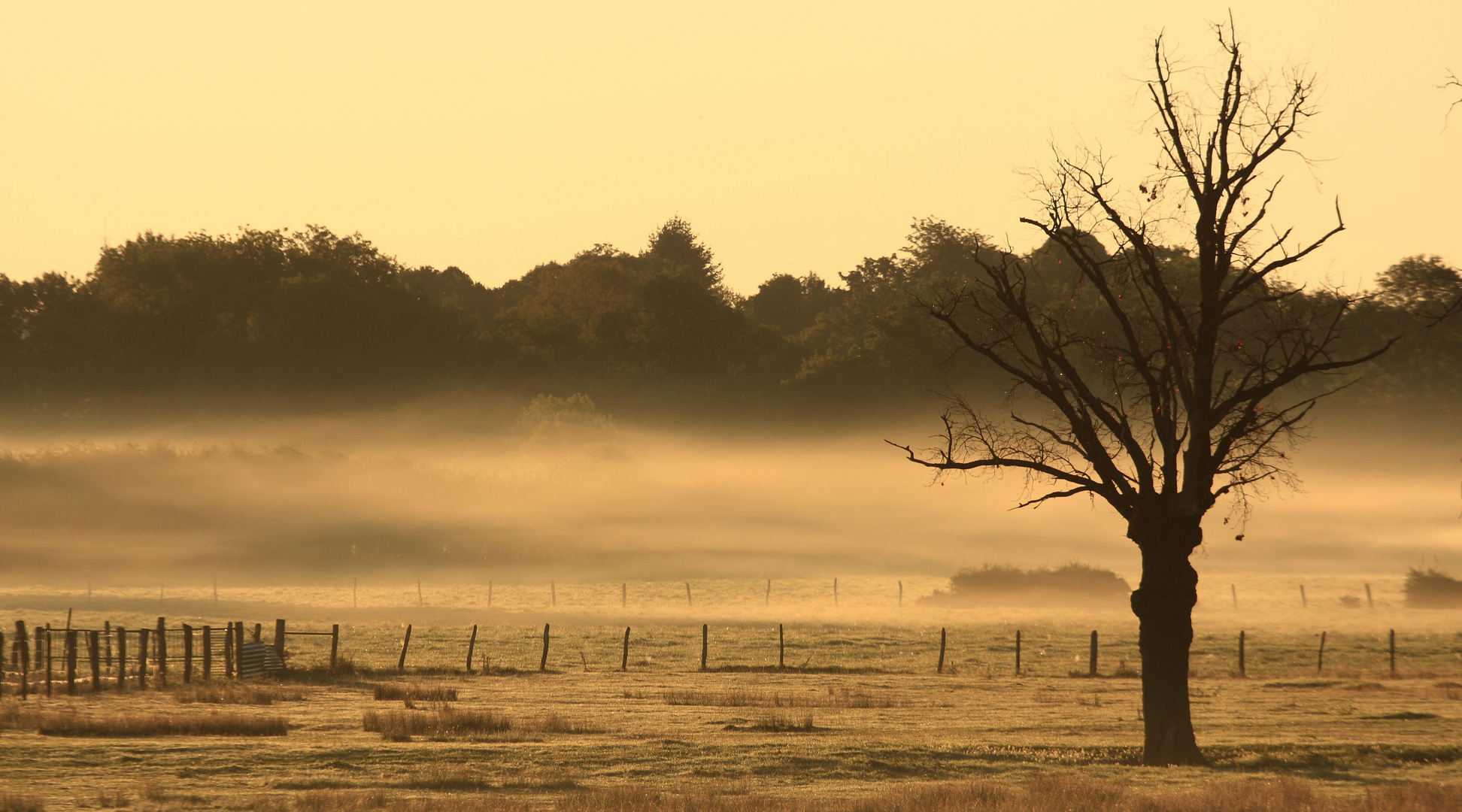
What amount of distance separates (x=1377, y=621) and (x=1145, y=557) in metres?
65.6

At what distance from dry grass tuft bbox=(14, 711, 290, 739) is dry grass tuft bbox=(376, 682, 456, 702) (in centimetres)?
658

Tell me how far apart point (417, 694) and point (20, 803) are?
63.0 feet

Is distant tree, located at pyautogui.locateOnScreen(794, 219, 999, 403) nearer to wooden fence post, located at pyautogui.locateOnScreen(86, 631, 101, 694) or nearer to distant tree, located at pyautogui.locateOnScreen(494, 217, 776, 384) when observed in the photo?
distant tree, located at pyautogui.locateOnScreen(494, 217, 776, 384)

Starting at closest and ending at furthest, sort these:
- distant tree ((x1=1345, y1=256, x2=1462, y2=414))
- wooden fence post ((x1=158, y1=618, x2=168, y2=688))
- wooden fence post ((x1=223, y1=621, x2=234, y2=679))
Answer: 1. wooden fence post ((x1=158, y1=618, x2=168, y2=688))
2. wooden fence post ((x1=223, y1=621, x2=234, y2=679))
3. distant tree ((x1=1345, y1=256, x2=1462, y2=414))

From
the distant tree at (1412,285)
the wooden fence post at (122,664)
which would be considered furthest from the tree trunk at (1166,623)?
the distant tree at (1412,285)

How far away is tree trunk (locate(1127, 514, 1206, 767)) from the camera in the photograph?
23312mm

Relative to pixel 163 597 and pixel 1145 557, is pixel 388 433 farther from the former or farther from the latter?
pixel 1145 557

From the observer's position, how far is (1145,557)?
78.7ft

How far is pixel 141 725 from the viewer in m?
27.3

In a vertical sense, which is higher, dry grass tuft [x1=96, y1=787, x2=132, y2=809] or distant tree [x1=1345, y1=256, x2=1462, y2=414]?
distant tree [x1=1345, y1=256, x2=1462, y2=414]

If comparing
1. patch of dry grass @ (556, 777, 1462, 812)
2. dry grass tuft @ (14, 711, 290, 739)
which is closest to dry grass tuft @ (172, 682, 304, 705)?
dry grass tuft @ (14, 711, 290, 739)

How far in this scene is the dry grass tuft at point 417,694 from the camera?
35.7 metres

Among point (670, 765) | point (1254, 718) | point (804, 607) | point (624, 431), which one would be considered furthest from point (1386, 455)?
point (670, 765)

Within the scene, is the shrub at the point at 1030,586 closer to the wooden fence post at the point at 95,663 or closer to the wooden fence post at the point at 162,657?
the wooden fence post at the point at 162,657
